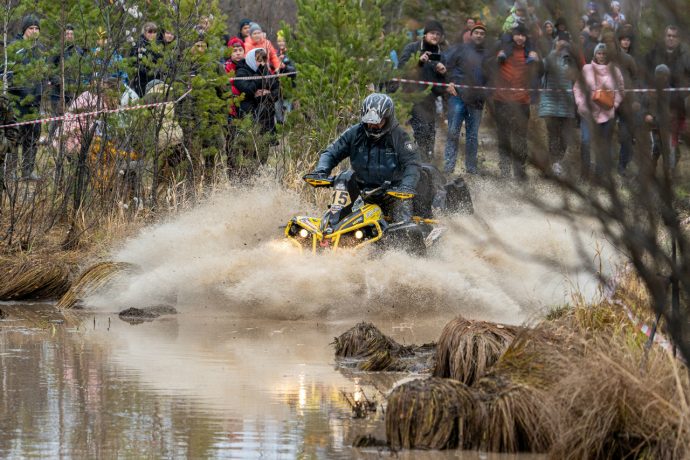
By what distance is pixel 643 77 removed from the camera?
555cm

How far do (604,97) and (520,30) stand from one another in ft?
3.16

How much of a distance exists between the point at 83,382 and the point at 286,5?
29073mm

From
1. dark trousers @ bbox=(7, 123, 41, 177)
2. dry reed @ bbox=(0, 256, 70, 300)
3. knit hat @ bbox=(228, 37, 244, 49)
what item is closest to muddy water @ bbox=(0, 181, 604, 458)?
dry reed @ bbox=(0, 256, 70, 300)

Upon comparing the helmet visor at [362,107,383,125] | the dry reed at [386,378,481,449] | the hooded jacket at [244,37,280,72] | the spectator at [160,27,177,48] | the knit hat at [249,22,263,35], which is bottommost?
the dry reed at [386,378,481,449]

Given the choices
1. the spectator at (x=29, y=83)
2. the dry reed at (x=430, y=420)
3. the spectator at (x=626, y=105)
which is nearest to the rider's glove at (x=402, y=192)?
the spectator at (x=29, y=83)

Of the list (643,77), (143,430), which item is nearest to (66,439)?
(143,430)

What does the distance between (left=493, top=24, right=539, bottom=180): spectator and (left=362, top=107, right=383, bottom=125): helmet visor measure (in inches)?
437

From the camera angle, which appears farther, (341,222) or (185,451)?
(341,222)

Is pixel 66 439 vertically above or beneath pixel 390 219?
beneath

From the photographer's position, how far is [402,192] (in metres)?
16.8

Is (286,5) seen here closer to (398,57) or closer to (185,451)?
(398,57)

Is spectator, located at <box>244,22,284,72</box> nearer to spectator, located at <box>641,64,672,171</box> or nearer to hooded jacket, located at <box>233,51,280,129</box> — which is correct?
hooded jacket, located at <box>233,51,280,129</box>

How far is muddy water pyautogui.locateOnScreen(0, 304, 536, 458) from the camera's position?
8117mm

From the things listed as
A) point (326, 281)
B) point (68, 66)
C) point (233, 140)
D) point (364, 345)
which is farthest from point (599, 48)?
point (233, 140)
